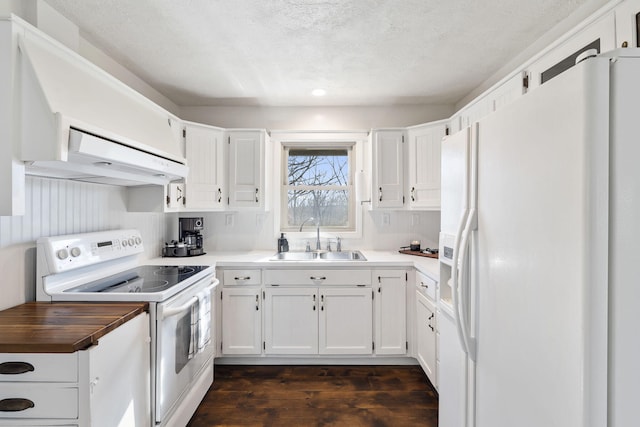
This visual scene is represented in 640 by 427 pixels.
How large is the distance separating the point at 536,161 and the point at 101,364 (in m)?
1.74

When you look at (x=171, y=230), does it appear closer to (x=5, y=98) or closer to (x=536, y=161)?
(x=5, y=98)

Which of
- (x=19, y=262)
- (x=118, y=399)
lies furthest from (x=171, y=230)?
(x=118, y=399)

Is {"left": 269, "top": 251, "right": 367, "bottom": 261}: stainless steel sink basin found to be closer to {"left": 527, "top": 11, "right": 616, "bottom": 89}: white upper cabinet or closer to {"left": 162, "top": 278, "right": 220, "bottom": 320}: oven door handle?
{"left": 162, "top": 278, "right": 220, "bottom": 320}: oven door handle

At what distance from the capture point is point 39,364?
1.12m

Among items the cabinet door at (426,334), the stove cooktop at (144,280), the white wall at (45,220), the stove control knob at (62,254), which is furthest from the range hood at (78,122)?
the cabinet door at (426,334)

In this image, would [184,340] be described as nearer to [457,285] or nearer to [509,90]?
[457,285]

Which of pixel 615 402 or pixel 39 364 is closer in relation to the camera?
pixel 615 402

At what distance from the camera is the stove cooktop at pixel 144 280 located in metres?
1.74

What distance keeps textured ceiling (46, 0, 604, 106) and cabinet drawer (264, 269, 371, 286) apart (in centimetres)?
167

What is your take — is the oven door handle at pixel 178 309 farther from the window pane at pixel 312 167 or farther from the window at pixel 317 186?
the window pane at pixel 312 167

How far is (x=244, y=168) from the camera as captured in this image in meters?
2.89

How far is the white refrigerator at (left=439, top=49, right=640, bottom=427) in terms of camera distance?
2.17ft

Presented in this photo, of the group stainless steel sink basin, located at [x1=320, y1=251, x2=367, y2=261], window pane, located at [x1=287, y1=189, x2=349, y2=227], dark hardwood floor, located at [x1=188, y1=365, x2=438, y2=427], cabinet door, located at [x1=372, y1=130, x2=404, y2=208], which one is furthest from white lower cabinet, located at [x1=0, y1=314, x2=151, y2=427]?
cabinet door, located at [x1=372, y1=130, x2=404, y2=208]

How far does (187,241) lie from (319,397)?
1.83 m
